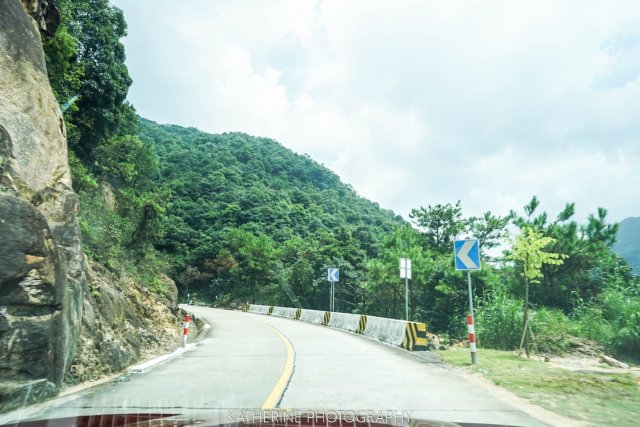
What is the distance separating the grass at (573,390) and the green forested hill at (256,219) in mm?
32823

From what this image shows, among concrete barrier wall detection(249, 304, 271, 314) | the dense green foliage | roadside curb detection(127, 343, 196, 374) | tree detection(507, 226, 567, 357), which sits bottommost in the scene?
roadside curb detection(127, 343, 196, 374)

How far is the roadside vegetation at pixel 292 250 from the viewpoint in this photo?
58.2 feet

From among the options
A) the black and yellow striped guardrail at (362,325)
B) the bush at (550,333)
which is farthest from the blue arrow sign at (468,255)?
the bush at (550,333)

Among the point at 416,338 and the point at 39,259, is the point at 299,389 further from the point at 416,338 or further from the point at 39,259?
the point at 416,338

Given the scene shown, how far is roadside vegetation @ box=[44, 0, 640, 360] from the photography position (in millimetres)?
17734

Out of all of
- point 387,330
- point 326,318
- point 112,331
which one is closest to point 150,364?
point 112,331

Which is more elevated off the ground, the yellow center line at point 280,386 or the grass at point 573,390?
the grass at point 573,390

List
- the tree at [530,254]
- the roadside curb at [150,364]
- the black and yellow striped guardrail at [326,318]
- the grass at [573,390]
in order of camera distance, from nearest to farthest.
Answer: the grass at [573,390]
the roadside curb at [150,364]
the tree at [530,254]
the black and yellow striped guardrail at [326,318]

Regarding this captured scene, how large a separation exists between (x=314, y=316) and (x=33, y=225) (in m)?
22.4

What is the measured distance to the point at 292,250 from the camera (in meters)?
60.7

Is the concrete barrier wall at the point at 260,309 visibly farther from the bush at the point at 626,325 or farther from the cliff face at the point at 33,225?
the cliff face at the point at 33,225

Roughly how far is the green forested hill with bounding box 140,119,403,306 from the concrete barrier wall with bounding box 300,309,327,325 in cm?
1303

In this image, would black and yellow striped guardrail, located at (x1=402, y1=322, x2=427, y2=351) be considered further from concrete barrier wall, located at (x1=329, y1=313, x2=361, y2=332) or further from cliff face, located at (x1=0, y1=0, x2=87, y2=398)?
cliff face, located at (x1=0, y1=0, x2=87, y2=398)

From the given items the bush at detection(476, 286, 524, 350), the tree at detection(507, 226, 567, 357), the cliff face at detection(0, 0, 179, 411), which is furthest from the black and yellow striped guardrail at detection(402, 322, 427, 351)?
the cliff face at detection(0, 0, 179, 411)
